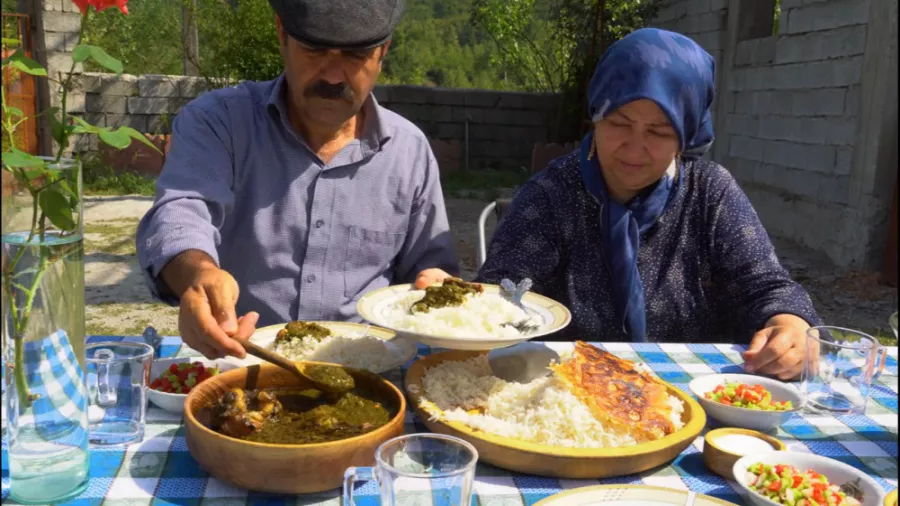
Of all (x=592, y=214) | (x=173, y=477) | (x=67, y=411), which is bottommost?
(x=173, y=477)

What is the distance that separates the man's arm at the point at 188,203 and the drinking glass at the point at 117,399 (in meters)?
0.45

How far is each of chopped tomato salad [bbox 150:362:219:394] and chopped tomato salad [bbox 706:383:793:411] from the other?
1073 mm

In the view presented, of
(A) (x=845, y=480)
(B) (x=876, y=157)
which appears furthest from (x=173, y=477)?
(B) (x=876, y=157)

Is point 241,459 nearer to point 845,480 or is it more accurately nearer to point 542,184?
point 845,480

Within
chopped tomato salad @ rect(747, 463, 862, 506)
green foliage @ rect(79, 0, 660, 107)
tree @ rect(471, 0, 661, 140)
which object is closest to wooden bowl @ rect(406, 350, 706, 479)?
chopped tomato salad @ rect(747, 463, 862, 506)

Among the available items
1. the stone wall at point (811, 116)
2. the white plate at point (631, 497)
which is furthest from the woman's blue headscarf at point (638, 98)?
the stone wall at point (811, 116)

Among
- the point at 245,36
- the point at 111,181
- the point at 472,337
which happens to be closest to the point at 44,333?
the point at 472,337

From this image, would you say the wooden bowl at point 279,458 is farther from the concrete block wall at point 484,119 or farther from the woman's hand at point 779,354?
the concrete block wall at point 484,119

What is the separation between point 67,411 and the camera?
3.84ft

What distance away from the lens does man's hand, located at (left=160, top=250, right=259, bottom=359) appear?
151cm

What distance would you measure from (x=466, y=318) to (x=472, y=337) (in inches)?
5.6

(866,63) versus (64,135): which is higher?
(866,63)

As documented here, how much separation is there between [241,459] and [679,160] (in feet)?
6.21

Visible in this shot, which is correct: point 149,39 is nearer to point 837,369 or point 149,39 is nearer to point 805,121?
point 805,121
